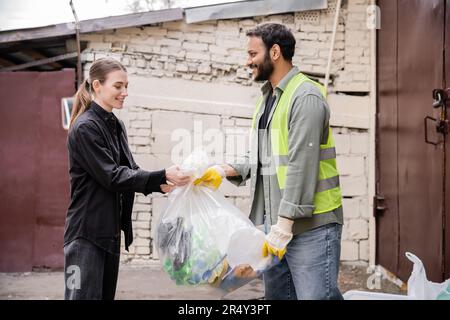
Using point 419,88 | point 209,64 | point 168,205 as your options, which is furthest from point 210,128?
point 168,205

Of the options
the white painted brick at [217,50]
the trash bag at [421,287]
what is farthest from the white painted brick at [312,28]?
the trash bag at [421,287]

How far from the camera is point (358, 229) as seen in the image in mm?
5633

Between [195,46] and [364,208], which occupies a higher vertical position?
[195,46]

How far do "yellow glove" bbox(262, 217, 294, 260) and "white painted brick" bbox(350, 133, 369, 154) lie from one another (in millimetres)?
3476

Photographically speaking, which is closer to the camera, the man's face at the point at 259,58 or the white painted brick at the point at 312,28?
the man's face at the point at 259,58

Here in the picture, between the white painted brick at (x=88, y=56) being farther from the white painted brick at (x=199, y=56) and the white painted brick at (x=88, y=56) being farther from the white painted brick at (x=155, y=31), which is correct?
the white painted brick at (x=199, y=56)

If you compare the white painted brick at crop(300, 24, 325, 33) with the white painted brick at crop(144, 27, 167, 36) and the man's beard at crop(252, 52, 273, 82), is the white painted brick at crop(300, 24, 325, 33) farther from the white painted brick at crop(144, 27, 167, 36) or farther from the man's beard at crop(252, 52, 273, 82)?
the man's beard at crop(252, 52, 273, 82)

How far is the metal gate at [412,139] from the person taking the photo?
147 inches

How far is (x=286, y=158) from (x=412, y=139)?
2.32 meters

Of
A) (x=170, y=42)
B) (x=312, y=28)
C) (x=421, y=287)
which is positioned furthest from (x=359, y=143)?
(x=421, y=287)

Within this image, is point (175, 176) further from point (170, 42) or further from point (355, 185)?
point (355, 185)

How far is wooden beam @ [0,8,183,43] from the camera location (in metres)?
5.23

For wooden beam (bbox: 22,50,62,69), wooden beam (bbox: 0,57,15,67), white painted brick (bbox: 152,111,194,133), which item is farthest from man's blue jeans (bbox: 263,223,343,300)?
wooden beam (bbox: 0,57,15,67)

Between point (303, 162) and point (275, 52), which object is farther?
point (275, 52)
